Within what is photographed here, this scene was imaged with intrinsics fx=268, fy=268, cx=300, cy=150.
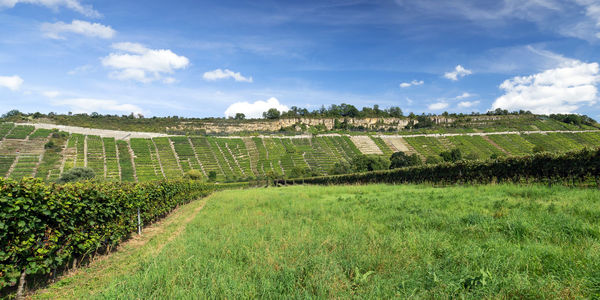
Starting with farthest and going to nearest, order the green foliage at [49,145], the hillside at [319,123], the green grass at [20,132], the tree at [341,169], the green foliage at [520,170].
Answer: the hillside at [319,123], the green grass at [20,132], the green foliage at [49,145], the tree at [341,169], the green foliage at [520,170]

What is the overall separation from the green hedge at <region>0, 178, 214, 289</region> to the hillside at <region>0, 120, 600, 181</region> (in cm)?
5952

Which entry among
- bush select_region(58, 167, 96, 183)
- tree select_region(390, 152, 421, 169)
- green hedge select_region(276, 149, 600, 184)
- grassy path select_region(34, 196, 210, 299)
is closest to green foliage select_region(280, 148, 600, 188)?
green hedge select_region(276, 149, 600, 184)

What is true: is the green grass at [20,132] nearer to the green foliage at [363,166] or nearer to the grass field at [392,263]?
the green foliage at [363,166]

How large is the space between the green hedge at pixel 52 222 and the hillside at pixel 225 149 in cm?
A: 5952

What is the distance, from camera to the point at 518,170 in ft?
50.0

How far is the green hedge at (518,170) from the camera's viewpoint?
1189cm

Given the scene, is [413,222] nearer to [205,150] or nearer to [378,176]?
[378,176]

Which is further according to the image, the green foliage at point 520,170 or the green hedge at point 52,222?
the green foliage at point 520,170

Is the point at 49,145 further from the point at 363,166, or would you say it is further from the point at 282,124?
the point at 282,124

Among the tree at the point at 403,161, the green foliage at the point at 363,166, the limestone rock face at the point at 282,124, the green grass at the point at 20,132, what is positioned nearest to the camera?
the tree at the point at 403,161

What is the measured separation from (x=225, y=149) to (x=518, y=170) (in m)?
95.6

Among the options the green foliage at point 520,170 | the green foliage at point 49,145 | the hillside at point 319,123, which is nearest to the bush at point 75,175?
the green foliage at point 49,145

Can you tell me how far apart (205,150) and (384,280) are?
100630mm

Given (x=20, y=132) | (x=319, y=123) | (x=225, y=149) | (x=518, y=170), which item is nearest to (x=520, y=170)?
(x=518, y=170)
